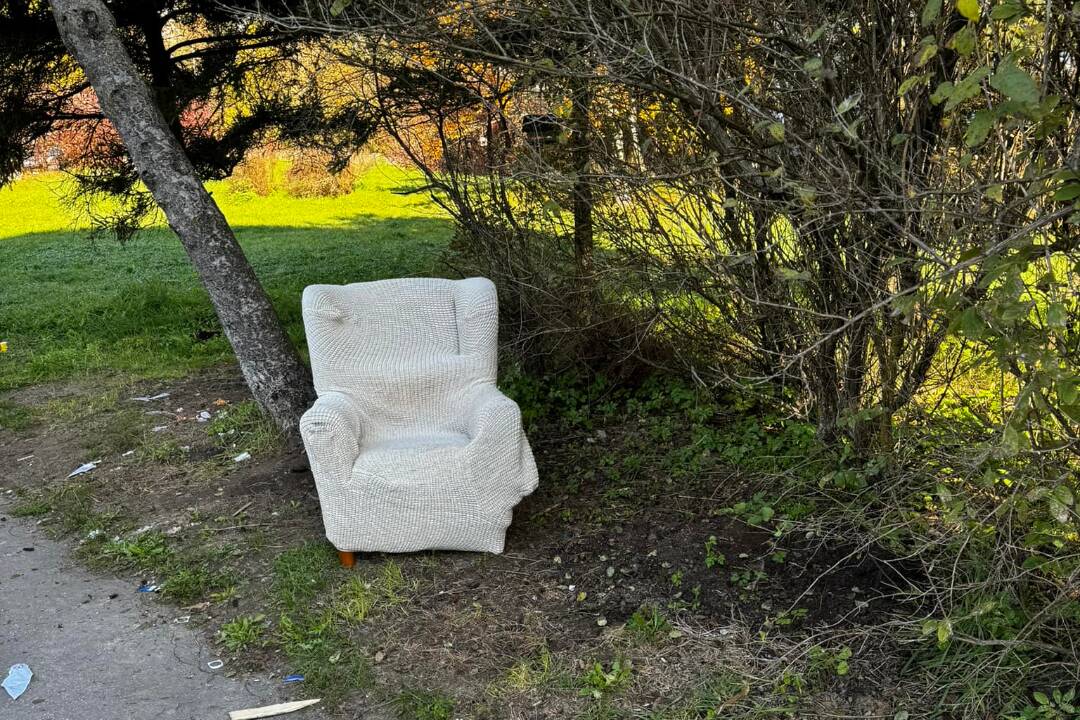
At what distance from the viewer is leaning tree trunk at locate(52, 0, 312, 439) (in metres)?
5.18

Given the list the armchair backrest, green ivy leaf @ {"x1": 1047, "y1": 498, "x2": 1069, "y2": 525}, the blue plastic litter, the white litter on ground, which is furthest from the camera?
the white litter on ground

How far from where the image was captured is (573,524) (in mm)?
4289

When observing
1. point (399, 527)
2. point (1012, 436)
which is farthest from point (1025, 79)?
point (399, 527)

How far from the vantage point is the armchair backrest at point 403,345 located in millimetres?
4359

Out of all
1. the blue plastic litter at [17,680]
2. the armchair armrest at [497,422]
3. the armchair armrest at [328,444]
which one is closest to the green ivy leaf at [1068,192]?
the armchair armrest at [497,422]

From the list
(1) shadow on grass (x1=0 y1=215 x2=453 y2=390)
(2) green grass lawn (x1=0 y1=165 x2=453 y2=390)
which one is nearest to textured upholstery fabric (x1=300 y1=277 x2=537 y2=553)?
(2) green grass lawn (x1=0 y1=165 x2=453 y2=390)

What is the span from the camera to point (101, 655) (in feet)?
11.4

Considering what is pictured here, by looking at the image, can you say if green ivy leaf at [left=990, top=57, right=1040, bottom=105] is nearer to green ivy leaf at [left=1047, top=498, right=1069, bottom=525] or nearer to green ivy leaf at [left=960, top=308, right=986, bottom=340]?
green ivy leaf at [left=960, top=308, right=986, bottom=340]

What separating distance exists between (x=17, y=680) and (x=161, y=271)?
9464 mm

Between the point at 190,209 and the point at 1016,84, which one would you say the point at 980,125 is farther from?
the point at 190,209

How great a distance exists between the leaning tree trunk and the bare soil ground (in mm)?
454

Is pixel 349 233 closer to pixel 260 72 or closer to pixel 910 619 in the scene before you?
pixel 260 72

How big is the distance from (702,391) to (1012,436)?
3.25 metres

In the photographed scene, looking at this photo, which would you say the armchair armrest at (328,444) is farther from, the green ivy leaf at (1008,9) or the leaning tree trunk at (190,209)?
the green ivy leaf at (1008,9)
